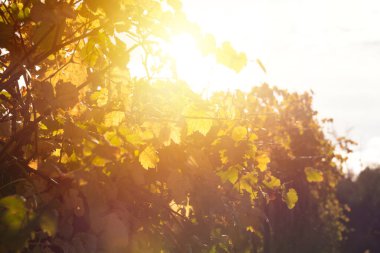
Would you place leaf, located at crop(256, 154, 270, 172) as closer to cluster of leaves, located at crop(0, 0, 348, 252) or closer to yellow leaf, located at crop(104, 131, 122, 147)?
cluster of leaves, located at crop(0, 0, 348, 252)

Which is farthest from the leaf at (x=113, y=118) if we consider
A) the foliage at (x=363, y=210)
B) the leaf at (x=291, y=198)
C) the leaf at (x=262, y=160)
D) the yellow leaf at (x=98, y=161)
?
the foliage at (x=363, y=210)

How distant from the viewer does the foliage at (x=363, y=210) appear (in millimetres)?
20547

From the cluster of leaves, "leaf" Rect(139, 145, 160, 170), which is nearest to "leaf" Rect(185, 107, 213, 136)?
the cluster of leaves

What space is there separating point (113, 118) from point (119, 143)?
0.40 meters

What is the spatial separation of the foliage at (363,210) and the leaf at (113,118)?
19756 mm

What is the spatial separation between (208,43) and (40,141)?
2.95ft

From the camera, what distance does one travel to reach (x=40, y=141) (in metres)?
1.91

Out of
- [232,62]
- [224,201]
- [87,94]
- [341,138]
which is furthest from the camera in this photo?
[341,138]

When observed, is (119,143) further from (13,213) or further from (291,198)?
(291,198)

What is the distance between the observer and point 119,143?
1398 millimetres

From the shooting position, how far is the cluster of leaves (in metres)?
1.53

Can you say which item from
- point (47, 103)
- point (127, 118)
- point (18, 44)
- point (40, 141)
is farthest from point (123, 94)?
point (18, 44)

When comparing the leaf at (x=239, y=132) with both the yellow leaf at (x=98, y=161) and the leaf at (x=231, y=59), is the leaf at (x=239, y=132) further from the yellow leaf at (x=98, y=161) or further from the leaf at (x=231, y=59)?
the yellow leaf at (x=98, y=161)

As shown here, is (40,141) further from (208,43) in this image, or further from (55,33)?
(208,43)
